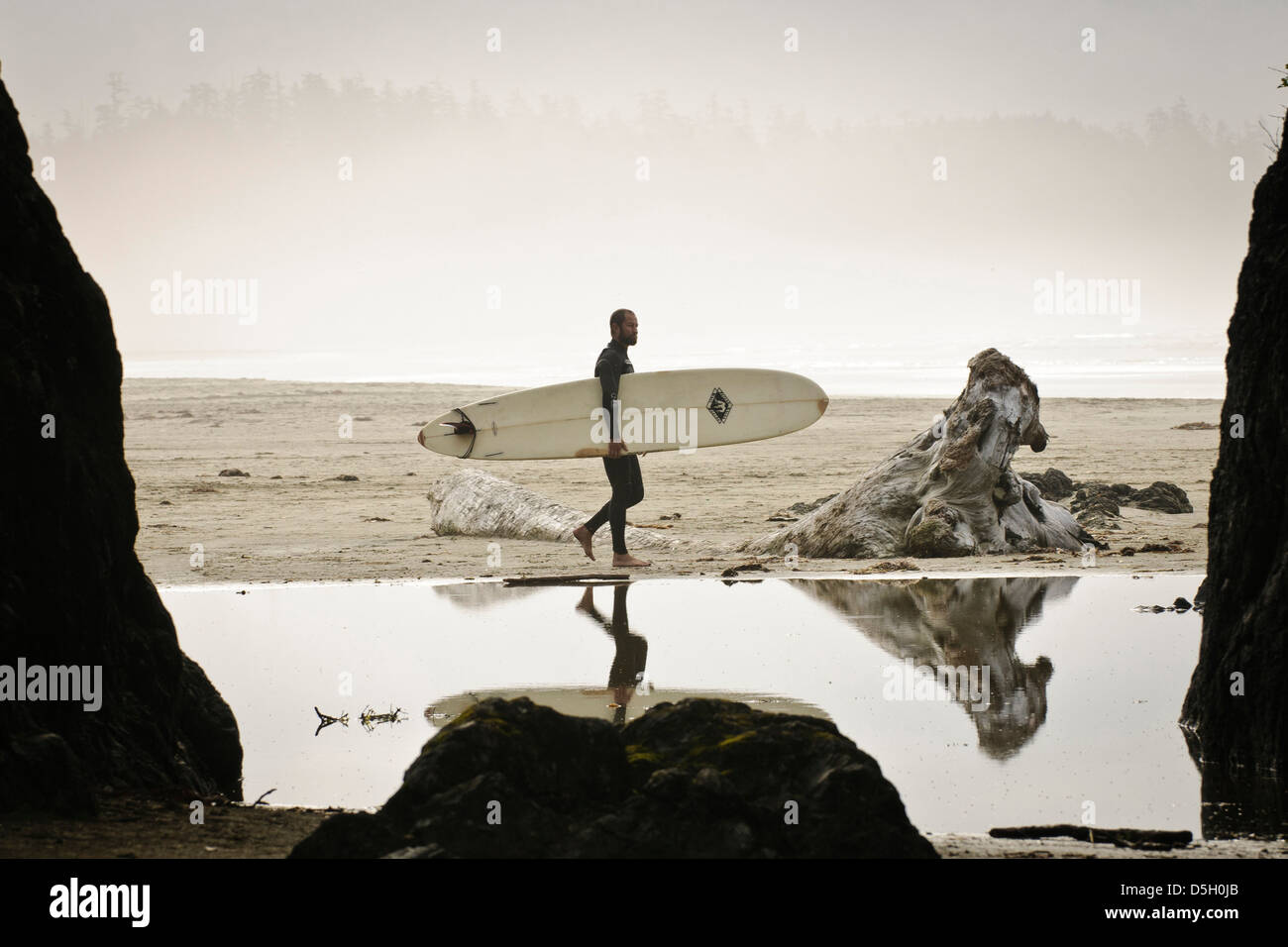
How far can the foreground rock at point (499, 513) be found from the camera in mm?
11617

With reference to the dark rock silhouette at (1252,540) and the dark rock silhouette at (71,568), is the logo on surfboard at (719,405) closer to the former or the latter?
the dark rock silhouette at (1252,540)

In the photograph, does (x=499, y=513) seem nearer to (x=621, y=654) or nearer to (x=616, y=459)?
(x=616, y=459)

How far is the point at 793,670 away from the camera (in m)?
6.15

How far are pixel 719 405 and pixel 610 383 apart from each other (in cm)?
207

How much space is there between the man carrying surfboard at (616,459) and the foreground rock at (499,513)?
3.44ft

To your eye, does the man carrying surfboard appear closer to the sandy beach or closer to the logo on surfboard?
the sandy beach

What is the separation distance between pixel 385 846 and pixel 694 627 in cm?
423

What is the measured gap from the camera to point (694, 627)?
7.25 m

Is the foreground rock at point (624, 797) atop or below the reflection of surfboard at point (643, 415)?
below

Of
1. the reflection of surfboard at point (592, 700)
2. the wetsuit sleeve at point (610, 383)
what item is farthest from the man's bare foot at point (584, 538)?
the reflection of surfboard at point (592, 700)

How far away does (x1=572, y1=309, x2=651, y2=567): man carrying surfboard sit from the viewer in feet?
33.2

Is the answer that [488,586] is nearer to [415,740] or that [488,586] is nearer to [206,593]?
[206,593]

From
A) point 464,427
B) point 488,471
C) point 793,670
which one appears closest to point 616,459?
point 464,427

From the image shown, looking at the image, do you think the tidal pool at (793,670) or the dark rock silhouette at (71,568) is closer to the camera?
the dark rock silhouette at (71,568)
